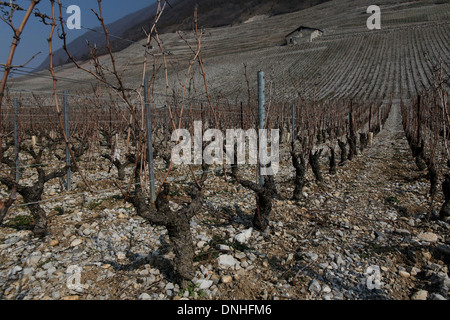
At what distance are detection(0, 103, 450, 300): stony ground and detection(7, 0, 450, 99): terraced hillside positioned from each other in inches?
651

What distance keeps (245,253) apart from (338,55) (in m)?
41.1

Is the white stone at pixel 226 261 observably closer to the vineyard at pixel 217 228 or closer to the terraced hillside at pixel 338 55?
the vineyard at pixel 217 228

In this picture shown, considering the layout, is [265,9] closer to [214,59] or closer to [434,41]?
[214,59]

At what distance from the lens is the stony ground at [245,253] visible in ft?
7.00

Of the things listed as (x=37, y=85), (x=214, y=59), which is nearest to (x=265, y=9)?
(x=214, y=59)

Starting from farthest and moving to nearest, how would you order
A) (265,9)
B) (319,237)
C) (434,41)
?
1. (265,9)
2. (434,41)
3. (319,237)

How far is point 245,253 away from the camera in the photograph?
2627 millimetres

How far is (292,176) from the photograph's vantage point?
546 centimetres

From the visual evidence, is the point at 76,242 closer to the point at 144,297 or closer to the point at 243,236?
the point at 144,297

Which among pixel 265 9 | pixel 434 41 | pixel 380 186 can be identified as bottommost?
pixel 380 186

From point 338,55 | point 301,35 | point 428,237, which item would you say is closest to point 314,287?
point 428,237

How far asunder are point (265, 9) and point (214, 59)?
49192mm

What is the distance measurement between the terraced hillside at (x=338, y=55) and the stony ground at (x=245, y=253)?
1654cm

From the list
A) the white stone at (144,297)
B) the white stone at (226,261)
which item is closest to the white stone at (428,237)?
the white stone at (226,261)
